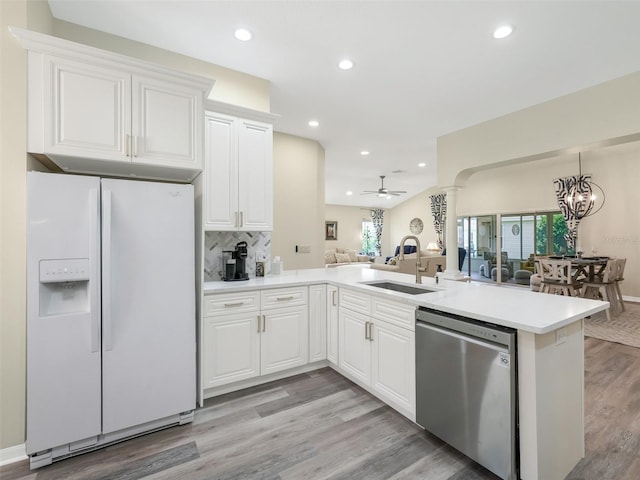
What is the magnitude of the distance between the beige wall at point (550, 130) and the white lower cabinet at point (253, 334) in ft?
11.8

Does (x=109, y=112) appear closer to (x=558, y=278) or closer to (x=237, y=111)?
(x=237, y=111)

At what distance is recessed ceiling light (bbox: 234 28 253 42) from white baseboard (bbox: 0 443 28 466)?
329 cm

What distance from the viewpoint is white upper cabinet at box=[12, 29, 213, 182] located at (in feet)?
5.89

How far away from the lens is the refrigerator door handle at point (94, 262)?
1.85 m

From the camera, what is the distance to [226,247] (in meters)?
3.15

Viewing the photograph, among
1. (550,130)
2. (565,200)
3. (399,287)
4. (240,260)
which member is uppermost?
(550,130)

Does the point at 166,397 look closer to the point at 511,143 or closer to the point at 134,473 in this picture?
the point at 134,473

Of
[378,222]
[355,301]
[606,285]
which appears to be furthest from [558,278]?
[378,222]

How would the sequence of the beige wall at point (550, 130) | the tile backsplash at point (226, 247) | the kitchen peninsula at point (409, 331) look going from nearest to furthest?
the kitchen peninsula at point (409, 331)
the tile backsplash at point (226, 247)
the beige wall at point (550, 130)

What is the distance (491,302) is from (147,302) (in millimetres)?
2287

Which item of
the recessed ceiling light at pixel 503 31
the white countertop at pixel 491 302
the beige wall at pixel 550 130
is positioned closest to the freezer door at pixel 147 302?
the white countertop at pixel 491 302

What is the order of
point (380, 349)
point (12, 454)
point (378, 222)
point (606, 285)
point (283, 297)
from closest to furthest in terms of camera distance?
point (12, 454) → point (380, 349) → point (283, 297) → point (606, 285) → point (378, 222)

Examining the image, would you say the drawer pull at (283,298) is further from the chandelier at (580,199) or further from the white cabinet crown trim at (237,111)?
the chandelier at (580,199)

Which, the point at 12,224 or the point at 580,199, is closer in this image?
the point at 12,224
